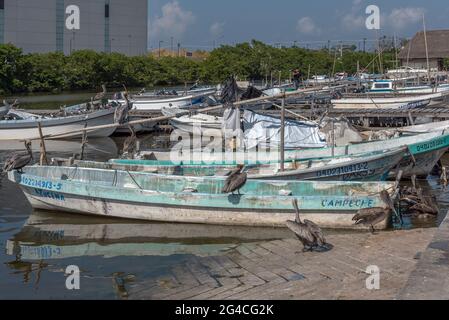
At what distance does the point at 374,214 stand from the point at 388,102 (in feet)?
69.1

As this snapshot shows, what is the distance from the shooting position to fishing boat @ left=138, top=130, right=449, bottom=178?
1700cm

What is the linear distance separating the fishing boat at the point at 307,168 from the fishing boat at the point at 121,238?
2.27m

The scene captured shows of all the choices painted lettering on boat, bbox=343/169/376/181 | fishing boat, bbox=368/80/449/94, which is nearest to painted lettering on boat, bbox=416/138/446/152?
painted lettering on boat, bbox=343/169/376/181

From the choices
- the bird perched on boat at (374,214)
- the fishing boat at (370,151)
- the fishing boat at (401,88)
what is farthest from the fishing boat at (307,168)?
the fishing boat at (401,88)

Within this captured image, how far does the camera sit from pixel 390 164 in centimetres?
1528

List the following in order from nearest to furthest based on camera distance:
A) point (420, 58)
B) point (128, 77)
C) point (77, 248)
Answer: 1. point (77, 248)
2. point (420, 58)
3. point (128, 77)

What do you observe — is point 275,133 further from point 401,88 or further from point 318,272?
point 401,88

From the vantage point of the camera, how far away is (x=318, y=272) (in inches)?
367

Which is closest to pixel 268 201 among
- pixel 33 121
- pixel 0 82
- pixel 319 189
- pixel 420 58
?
pixel 319 189

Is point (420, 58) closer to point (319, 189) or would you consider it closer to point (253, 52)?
point (253, 52)

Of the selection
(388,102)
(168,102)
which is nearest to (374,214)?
(388,102)

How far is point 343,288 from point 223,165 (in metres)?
8.36

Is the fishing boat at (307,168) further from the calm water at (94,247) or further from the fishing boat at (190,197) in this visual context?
the calm water at (94,247)

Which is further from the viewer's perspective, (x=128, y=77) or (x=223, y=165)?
(x=128, y=77)
